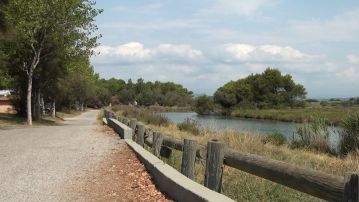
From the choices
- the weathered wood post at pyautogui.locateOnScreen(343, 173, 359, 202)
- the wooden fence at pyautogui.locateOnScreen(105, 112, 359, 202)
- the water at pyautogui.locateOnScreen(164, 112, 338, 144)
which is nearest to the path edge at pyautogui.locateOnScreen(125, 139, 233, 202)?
the wooden fence at pyautogui.locateOnScreen(105, 112, 359, 202)

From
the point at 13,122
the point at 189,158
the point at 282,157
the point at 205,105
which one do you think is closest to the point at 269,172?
the point at 189,158

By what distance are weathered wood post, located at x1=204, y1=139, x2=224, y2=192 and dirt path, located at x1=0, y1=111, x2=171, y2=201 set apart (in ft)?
4.00

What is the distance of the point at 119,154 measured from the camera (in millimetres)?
13688

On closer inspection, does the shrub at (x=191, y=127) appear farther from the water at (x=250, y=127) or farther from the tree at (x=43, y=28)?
the tree at (x=43, y=28)

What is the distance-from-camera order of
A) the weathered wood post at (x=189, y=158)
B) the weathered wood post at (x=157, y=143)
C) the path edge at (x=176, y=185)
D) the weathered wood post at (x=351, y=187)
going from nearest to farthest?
the weathered wood post at (x=351, y=187) → the path edge at (x=176, y=185) → the weathered wood post at (x=189, y=158) → the weathered wood post at (x=157, y=143)

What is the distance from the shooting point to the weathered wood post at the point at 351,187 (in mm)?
4172

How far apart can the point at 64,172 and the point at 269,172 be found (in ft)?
20.8

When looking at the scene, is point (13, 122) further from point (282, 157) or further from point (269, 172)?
point (269, 172)

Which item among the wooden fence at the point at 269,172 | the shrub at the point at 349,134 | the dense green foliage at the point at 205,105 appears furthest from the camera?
the dense green foliage at the point at 205,105

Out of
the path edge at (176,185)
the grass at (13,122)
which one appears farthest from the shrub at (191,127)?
the path edge at (176,185)

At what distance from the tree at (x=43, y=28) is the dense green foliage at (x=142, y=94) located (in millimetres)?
92217

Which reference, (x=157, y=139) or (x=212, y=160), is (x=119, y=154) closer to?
(x=157, y=139)

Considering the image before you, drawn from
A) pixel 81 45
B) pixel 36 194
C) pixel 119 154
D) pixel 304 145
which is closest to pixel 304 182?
pixel 36 194

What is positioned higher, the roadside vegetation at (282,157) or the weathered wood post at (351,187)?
the weathered wood post at (351,187)
